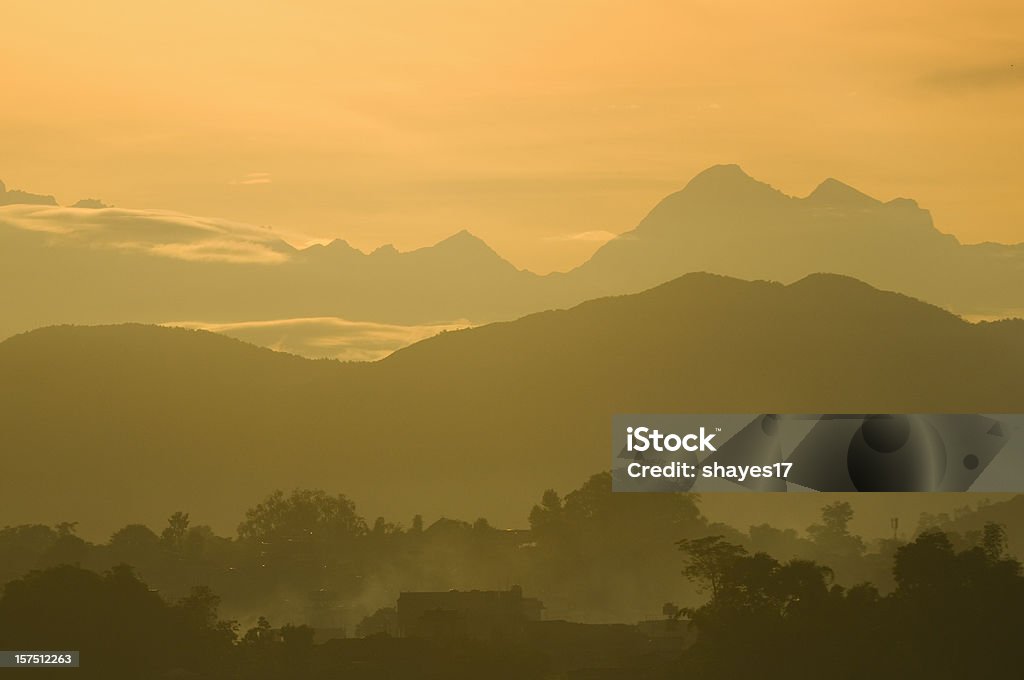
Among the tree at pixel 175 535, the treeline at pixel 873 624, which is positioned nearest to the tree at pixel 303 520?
the tree at pixel 175 535

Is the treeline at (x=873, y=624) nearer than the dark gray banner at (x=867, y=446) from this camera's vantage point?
Yes

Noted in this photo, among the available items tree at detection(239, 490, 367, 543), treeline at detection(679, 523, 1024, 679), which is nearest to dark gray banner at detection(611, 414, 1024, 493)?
treeline at detection(679, 523, 1024, 679)

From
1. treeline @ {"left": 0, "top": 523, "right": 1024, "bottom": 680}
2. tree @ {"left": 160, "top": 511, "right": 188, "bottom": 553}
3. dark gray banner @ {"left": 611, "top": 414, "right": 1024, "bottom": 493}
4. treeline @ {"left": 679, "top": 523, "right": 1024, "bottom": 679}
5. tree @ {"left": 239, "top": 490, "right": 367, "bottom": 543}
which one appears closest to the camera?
treeline @ {"left": 679, "top": 523, "right": 1024, "bottom": 679}

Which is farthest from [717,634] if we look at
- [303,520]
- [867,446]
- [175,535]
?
[303,520]

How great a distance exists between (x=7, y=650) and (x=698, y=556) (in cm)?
4208

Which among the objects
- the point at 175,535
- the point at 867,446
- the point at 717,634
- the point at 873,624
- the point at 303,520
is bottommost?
the point at 717,634

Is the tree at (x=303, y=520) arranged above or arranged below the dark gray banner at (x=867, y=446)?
below

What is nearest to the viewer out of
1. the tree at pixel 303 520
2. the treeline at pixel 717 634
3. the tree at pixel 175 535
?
the treeline at pixel 717 634

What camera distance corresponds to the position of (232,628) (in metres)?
88.1

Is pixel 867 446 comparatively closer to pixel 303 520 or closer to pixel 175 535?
pixel 175 535

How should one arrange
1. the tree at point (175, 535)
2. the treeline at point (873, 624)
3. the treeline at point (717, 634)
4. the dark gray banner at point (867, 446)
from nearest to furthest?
the treeline at point (873, 624), the treeline at point (717, 634), the dark gray banner at point (867, 446), the tree at point (175, 535)

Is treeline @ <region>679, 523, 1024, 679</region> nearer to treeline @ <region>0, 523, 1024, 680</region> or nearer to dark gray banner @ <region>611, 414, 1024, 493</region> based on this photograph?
treeline @ <region>0, 523, 1024, 680</region>

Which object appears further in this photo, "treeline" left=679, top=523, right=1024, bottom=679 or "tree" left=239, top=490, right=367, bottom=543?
"tree" left=239, top=490, right=367, bottom=543

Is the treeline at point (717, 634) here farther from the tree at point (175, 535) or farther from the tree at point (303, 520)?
the tree at point (303, 520)
